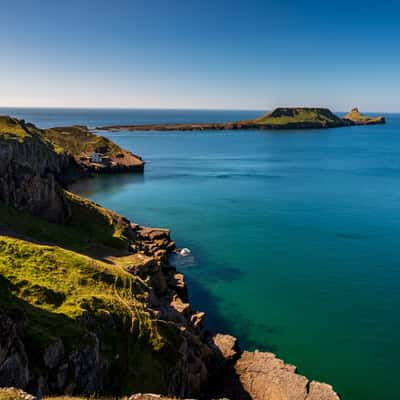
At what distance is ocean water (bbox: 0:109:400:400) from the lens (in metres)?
29.8

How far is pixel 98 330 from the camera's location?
1989cm

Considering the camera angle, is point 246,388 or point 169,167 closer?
point 246,388

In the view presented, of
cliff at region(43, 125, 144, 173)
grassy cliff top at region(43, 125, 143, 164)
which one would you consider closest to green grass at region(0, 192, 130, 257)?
cliff at region(43, 125, 144, 173)

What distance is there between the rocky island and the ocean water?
425 cm

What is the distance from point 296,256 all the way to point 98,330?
33421 millimetres

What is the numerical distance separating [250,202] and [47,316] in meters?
60.1

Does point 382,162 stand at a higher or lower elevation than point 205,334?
higher

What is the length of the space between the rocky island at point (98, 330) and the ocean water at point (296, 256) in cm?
425

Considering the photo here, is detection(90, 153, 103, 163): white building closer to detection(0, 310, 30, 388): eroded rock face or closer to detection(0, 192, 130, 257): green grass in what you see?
detection(0, 192, 130, 257): green grass

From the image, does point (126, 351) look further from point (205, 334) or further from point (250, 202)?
point (250, 202)

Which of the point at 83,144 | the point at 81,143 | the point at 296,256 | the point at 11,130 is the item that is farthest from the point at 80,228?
the point at 81,143

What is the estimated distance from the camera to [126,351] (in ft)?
66.4

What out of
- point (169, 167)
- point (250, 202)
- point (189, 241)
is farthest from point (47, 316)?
point (169, 167)

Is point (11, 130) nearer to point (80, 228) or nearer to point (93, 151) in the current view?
point (93, 151)
